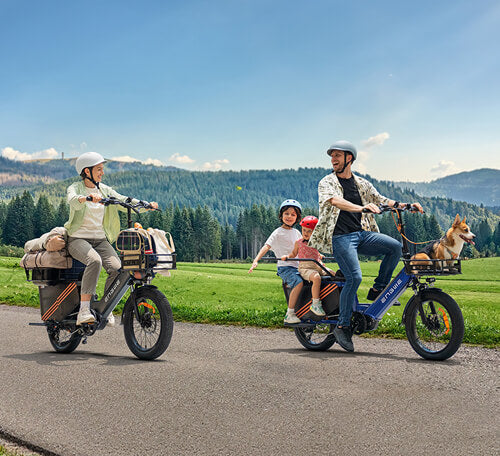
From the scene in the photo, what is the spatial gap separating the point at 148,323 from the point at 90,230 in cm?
163

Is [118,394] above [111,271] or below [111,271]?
below

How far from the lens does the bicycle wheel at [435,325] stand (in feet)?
20.2

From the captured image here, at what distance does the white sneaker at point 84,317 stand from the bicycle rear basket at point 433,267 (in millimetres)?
4214

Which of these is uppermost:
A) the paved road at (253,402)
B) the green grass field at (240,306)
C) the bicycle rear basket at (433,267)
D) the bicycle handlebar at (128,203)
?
the bicycle handlebar at (128,203)

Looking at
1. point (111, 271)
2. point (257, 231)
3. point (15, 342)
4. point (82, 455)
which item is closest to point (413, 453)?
point (82, 455)

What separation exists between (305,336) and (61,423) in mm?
4000

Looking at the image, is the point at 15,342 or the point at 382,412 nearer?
the point at 382,412

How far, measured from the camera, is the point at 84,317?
7.08 metres

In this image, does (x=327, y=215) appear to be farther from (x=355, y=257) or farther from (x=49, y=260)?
(x=49, y=260)

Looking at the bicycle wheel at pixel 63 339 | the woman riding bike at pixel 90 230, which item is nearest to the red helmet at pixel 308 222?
the woman riding bike at pixel 90 230

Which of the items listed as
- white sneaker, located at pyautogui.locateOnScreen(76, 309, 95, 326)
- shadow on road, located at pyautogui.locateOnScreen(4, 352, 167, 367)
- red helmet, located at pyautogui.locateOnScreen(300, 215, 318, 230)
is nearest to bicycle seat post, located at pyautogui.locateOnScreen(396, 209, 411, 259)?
red helmet, located at pyautogui.locateOnScreen(300, 215, 318, 230)

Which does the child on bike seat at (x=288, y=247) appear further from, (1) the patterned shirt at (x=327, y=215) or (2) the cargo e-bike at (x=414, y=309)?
(1) the patterned shirt at (x=327, y=215)

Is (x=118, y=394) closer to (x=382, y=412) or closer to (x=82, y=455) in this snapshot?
(x=82, y=455)

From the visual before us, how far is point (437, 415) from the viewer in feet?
14.5
